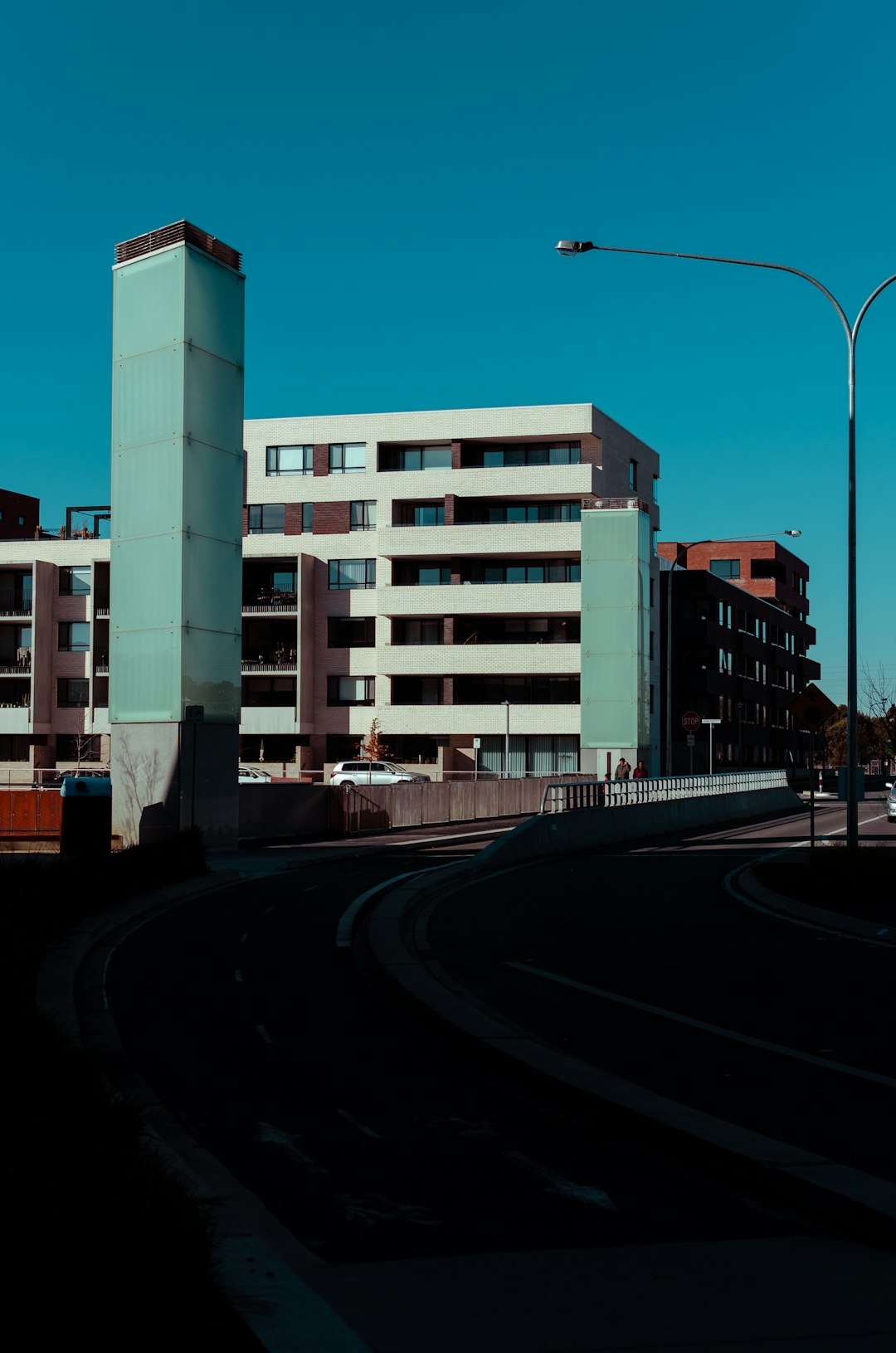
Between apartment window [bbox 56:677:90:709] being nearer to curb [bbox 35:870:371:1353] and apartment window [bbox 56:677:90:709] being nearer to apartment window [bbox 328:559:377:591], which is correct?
apartment window [bbox 328:559:377:591]

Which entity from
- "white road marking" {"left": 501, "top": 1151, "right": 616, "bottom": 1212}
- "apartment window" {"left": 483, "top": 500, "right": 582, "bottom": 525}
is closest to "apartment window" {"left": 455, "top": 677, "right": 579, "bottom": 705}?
"apartment window" {"left": 483, "top": 500, "right": 582, "bottom": 525}

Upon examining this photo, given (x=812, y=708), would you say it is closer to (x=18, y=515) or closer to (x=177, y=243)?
(x=177, y=243)

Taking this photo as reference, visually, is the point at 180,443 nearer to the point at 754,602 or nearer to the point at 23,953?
the point at 23,953

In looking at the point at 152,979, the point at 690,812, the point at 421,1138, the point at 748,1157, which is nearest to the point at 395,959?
the point at 152,979

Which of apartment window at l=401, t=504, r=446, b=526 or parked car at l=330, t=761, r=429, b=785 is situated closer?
parked car at l=330, t=761, r=429, b=785

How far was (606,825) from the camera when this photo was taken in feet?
126

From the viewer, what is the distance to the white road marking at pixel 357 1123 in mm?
7523

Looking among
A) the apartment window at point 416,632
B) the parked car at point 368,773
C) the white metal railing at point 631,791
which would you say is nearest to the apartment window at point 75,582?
the apartment window at point 416,632

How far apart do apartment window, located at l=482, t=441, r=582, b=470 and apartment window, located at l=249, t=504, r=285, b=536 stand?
461 inches

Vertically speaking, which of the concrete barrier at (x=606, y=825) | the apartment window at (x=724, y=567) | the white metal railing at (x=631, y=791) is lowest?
the concrete barrier at (x=606, y=825)

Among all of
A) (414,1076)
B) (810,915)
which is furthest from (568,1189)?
(810,915)

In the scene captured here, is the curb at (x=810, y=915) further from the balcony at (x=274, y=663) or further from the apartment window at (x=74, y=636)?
the apartment window at (x=74, y=636)

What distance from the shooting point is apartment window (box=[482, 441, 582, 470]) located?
248ft

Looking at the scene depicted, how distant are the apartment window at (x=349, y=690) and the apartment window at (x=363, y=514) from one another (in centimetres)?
829
